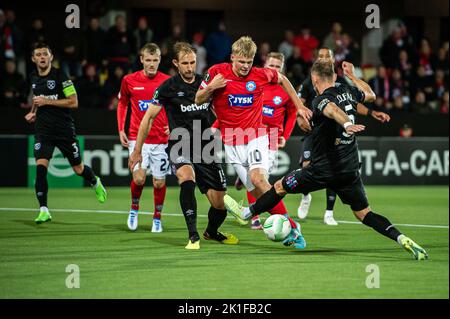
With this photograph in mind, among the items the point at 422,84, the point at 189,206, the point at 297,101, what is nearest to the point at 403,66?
the point at 422,84

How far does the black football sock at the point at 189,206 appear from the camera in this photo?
1027 cm

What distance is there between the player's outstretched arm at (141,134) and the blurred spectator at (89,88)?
34.5ft

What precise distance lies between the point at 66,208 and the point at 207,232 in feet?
16.1

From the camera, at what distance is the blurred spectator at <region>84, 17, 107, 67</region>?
71.2 feet

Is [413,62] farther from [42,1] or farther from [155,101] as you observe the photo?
[155,101]

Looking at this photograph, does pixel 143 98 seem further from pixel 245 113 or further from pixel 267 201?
pixel 267 201

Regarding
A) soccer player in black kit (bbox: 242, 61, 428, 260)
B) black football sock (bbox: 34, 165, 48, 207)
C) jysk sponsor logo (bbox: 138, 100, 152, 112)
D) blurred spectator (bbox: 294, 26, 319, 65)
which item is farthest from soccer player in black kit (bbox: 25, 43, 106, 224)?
blurred spectator (bbox: 294, 26, 319, 65)

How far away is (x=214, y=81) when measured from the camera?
9961mm

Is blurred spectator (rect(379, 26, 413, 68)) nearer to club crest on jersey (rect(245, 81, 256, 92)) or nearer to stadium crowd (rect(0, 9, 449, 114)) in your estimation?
stadium crowd (rect(0, 9, 449, 114))

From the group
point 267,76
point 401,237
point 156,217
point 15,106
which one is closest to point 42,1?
point 15,106

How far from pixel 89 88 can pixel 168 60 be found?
2163mm

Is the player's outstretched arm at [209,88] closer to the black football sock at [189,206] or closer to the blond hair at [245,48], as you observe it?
the blond hair at [245,48]

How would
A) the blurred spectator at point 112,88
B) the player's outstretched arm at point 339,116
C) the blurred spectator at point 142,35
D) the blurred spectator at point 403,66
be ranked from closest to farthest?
the player's outstretched arm at point 339,116 < the blurred spectator at point 112,88 < the blurred spectator at point 142,35 < the blurred spectator at point 403,66

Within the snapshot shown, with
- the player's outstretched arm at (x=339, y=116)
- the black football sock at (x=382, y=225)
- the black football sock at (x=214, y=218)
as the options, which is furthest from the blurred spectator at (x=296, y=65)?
the player's outstretched arm at (x=339, y=116)
